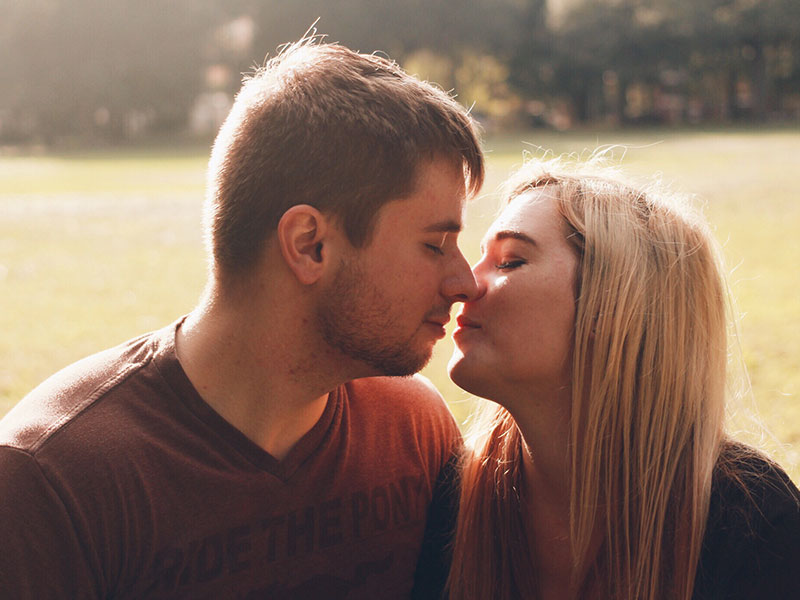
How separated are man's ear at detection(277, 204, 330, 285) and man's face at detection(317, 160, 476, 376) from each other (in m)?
0.09

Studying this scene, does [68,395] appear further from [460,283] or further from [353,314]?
[460,283]

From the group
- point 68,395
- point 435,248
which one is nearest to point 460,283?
point 435,248

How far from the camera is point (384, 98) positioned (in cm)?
306

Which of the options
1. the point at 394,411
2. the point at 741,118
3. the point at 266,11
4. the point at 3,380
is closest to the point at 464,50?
the point at 266,11

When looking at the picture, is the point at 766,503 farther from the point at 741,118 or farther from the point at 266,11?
the point at 741,118

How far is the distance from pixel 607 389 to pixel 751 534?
2.05 feet

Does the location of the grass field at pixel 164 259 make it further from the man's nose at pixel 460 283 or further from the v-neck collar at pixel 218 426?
the v-neck collar at pixel 218 426

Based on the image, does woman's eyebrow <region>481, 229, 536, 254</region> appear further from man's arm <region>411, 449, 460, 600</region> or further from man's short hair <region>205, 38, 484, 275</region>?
man's arm <region>411, 449, 460, 600</region>

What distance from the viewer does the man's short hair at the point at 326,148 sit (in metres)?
3.00

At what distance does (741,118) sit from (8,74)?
161 feet

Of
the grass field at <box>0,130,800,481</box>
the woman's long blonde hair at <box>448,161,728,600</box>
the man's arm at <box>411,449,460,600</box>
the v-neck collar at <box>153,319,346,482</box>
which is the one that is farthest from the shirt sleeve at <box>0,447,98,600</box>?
the grass field at <box>0,130,800,481</box>

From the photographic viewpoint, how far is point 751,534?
263 centimetres

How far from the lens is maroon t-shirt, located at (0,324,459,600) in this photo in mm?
2568

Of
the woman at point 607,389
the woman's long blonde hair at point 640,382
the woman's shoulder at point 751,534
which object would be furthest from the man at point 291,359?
the woman's shoulder at point 751,534
